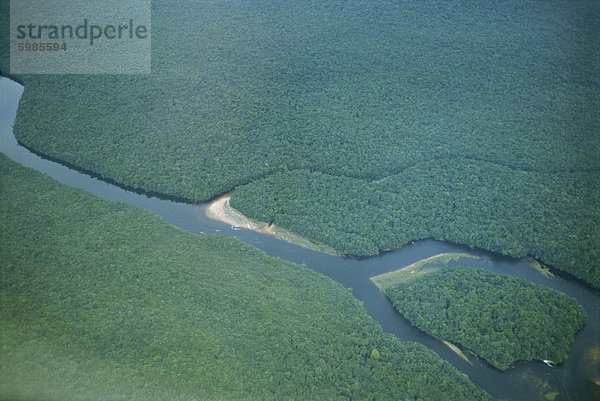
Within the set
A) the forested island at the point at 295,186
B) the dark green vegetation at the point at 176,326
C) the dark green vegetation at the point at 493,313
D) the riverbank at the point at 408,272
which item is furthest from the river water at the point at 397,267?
the dark green vegetation at the point at 176,326

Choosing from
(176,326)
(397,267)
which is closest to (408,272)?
(397,267)

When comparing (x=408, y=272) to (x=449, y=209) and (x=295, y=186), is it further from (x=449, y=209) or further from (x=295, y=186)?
(x=295, y=186)

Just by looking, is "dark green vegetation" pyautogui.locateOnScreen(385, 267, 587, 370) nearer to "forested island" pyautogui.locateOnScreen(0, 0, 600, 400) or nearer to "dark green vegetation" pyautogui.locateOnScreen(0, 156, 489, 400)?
"forested island" pyautogui.locateOnScreen(0, 0, 600, 400)

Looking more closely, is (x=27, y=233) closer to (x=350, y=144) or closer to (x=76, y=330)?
(x=76, y=330)

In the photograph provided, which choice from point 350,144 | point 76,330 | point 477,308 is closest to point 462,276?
point 477,308

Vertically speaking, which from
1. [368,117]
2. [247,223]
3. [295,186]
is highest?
[368,117]

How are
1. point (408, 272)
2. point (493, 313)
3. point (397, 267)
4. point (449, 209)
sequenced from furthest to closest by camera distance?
point (449, 209)
point (397, 267)
point (408, 272)
point (493, 313)

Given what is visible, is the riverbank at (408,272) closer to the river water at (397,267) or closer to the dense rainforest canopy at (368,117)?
the river water at (397,267)
